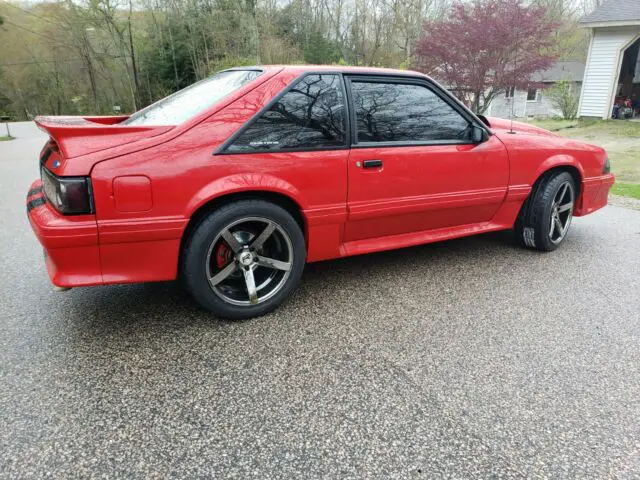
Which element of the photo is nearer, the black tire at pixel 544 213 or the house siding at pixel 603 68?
the black tire at pixel 544 213

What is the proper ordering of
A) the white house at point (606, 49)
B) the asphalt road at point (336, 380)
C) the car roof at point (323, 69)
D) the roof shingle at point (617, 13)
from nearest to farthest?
the asphalt road at point (336, 380)
the car roof at point (323, 69)
the roof shingle at point (617, 13)
the white house at point (606, 49)

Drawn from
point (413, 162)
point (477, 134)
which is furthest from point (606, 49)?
point (413, 162)

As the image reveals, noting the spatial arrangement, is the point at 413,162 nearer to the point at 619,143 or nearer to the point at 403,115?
the point at 403,115

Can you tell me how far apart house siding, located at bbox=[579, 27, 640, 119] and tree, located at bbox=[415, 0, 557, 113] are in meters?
2.25

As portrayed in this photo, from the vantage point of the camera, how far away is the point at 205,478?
163 centimetres

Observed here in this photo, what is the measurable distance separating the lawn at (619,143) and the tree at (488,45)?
293cm

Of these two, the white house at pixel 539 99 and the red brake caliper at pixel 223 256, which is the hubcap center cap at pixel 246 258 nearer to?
the red brake caliper at pixel 223 256

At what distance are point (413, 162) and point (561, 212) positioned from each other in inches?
77.5

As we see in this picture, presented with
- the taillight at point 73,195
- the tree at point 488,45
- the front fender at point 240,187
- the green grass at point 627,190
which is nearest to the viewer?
the taillight at point 73,195

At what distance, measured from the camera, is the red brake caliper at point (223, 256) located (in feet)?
9.17

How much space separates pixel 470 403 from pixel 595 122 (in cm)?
1917

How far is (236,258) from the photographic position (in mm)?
2740

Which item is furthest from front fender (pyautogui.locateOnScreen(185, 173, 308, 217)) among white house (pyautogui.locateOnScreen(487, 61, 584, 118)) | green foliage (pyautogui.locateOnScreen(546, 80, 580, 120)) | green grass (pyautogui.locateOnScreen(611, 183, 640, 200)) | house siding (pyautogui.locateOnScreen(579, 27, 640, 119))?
white house (pyautogui.locateOnScreen(487, 61, 584, 118))

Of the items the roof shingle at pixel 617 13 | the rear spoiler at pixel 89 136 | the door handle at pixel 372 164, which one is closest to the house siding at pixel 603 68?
the roof shingle at pixel 617 13
